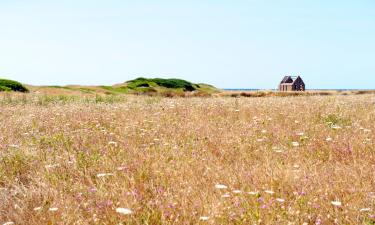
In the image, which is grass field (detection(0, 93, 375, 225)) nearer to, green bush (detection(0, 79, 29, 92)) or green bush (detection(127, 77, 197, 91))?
green bush (detection(0, 79, 29, 92))

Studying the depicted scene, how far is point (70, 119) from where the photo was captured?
9039 mm

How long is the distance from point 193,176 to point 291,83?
54.5 meters

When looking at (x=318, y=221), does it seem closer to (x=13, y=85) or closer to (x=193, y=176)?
(x=193, y=176)

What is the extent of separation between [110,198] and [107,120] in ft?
17.5

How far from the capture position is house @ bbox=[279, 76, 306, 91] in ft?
182

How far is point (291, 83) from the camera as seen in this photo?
56125 millimetres

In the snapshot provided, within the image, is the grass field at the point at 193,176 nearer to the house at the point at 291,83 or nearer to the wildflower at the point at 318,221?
the wildflower at the point at 318,221

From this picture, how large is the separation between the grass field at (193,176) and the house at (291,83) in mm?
49798

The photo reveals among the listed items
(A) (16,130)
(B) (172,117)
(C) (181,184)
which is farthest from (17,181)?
(B) (172,117)

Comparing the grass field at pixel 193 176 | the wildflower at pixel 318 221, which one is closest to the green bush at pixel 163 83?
the grass field at pixel 193 176

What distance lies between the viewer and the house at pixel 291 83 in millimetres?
55547

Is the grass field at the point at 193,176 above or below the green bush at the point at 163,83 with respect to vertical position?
below

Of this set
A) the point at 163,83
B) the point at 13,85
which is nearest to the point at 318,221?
the point at 13,85

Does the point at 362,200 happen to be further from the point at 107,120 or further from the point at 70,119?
the point at 70,119
